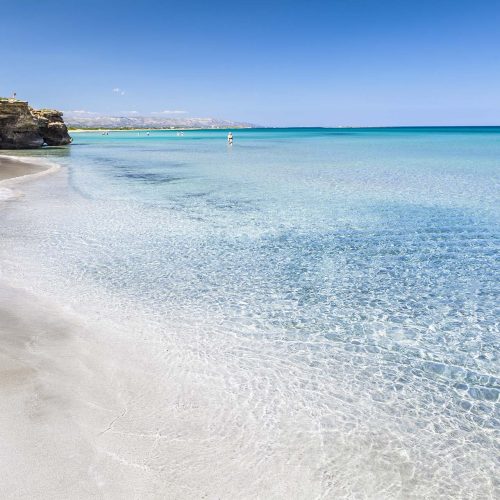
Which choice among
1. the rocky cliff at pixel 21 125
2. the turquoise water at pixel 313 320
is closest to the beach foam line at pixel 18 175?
the turquoise water at pixel 313 320

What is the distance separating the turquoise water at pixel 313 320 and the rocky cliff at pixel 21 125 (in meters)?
45.1

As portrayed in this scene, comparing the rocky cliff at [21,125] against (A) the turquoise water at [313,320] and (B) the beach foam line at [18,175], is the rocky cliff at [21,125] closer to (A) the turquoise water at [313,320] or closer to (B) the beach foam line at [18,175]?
(B) the beach foam line at [18,175]

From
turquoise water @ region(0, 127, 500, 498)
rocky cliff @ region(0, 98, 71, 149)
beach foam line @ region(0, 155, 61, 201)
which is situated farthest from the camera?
rocky cliff @ region(0, 98, 71, 149)

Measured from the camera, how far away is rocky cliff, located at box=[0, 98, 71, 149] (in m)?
55.1

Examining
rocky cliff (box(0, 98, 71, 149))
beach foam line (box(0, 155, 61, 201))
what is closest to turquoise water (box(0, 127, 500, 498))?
beach foam line (box(0, 155, 61, 201))

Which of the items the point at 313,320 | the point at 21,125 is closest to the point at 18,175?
the point at 313,320

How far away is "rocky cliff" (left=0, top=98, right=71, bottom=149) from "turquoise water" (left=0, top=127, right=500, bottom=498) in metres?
45.1

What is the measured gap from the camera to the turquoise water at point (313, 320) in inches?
183

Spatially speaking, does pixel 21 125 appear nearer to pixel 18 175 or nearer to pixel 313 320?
pixel 18 175

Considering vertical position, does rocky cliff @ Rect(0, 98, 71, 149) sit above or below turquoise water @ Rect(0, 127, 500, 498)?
above

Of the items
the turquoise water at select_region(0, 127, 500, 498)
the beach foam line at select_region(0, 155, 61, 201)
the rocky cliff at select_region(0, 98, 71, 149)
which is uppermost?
the rocky cliff at select_region(0, 98, 71, 149)

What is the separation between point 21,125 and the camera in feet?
188

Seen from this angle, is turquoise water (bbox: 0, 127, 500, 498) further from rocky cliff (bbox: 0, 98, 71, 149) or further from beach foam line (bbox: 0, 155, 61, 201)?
rocky cliff (bbox: 0, 98, 71, 149)

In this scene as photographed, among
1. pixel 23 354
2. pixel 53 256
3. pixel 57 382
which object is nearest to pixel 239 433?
pixel 57 382
